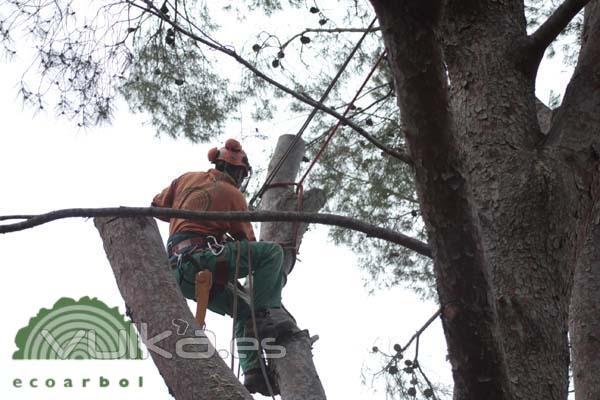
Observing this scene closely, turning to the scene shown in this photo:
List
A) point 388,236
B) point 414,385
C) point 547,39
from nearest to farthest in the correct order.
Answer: point 388,236 < point 547,39 < point 414,385

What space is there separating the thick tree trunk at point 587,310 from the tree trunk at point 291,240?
0.74 metres

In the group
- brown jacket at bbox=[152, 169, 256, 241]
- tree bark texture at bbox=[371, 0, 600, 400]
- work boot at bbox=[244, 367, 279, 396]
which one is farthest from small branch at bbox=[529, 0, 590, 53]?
brown jacket at bbox=[152, 169, 256, 241]

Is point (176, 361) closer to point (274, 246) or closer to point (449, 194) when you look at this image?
point (449, 194)

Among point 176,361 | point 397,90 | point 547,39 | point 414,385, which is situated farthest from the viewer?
point 414,385

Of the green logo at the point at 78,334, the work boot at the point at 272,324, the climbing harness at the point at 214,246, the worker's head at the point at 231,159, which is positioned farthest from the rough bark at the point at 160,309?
the worker's head at the point at 231,159

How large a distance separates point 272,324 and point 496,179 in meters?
1.15

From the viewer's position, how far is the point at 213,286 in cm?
332

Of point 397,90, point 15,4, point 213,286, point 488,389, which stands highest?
point 15,4

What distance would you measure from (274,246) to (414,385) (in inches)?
34.6

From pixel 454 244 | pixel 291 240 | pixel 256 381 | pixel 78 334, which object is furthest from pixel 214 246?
pixel 454 244

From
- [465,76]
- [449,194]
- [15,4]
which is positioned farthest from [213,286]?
[449,194]

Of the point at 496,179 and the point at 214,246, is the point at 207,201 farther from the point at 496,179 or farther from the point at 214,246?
the point at 496,179

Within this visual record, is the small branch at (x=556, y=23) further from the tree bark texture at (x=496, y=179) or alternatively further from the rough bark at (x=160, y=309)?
the rough bark at (x=160, y=309)

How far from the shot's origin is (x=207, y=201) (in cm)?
351
